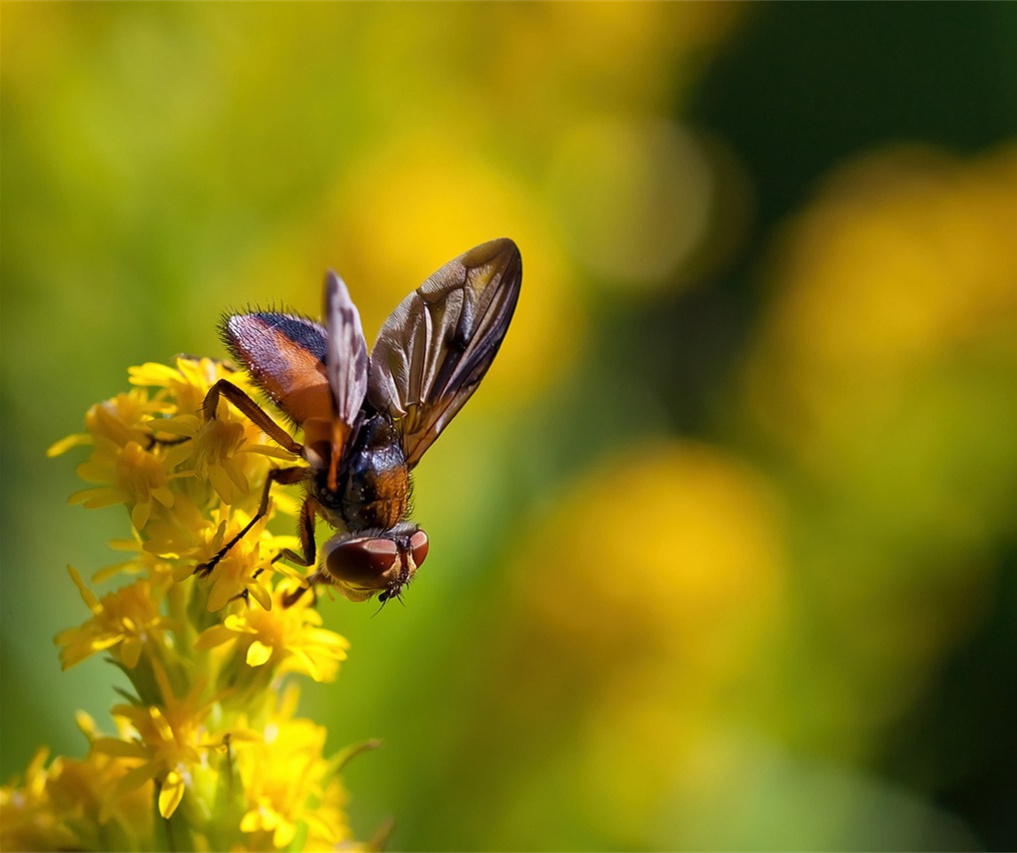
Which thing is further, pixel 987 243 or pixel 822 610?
pixel 987 243

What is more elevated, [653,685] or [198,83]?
[198,83]

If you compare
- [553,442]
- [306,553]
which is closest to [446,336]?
[306,553]

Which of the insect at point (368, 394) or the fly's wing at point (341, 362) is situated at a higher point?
the fly's wing at point (341, 362)

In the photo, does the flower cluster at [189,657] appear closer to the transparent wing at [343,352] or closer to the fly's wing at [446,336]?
the transparent wing at [343,352]

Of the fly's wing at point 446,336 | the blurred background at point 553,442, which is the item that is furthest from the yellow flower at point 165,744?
the blurred background at point 553,442

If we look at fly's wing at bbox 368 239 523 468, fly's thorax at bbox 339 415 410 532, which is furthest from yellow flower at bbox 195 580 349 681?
fly's wing at bbox 368 239 523 468

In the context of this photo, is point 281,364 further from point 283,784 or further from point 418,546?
point 283,784

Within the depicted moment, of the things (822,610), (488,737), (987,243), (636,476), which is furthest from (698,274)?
(488,737)

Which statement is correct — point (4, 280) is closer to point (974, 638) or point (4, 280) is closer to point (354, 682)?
point (354, 682)
